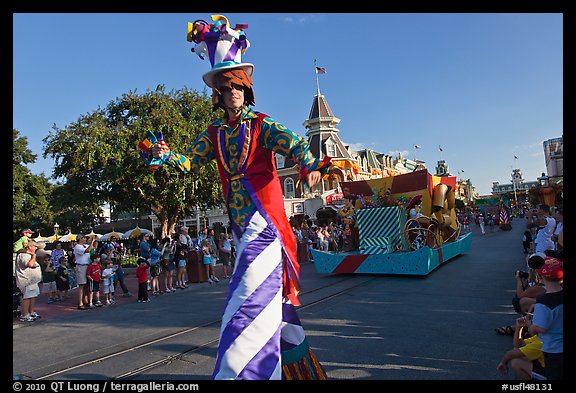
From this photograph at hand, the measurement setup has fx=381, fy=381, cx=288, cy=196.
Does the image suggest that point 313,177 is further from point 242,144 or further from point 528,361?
point 528,361

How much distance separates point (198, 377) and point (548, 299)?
10.2ft

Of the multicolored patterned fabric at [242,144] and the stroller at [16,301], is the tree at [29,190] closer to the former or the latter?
the stroller at [16,301]

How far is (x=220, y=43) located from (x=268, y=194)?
1.21 metres

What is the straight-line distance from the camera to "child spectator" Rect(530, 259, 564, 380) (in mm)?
2697

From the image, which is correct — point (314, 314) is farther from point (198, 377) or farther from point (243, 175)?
point (243, 175)

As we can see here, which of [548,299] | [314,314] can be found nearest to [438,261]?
[314,314]

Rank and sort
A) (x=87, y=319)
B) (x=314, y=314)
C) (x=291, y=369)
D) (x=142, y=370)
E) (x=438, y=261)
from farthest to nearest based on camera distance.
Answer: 1. (x=438, y=261)
2. (x=87, y=319)
3. (x=314, y=314)
4. (x=142, y=370)
5. (x=291, y=369)

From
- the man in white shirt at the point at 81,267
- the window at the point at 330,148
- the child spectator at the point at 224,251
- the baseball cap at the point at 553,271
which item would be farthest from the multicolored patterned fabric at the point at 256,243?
the window at the point at 330,148

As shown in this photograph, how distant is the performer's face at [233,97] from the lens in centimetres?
286

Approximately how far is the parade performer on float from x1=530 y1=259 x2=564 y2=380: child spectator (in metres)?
1.62

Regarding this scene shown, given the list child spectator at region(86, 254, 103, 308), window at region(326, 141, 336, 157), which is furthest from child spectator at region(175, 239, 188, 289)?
window at region(326, 141, 336, 157)

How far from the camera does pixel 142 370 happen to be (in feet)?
13.1

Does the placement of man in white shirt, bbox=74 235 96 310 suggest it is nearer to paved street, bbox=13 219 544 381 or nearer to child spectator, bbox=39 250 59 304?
paved street, bbox=13 219 544 381

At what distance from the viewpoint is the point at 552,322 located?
2752 millimetres
